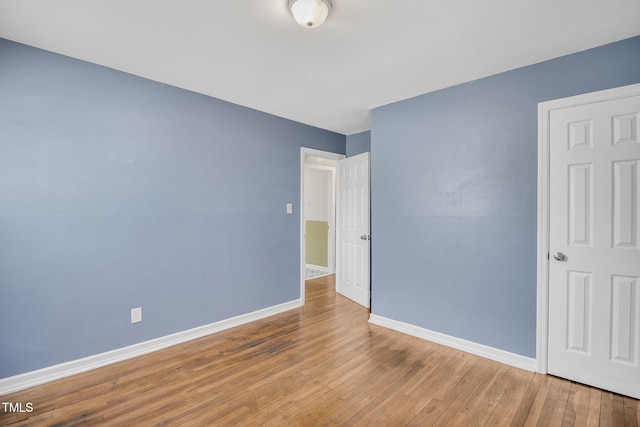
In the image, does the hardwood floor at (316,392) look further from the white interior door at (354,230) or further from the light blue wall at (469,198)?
the white interior door at (354,230)

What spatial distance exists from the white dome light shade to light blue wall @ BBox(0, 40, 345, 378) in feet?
5.91

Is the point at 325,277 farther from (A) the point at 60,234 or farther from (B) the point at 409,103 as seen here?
(A) the point at 60,234

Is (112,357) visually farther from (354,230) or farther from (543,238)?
(543,238)

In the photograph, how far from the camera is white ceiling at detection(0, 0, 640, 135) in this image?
5.93 feet

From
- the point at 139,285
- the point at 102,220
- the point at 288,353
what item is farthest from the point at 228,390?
the point at 102,220

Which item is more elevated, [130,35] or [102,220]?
[130,35]

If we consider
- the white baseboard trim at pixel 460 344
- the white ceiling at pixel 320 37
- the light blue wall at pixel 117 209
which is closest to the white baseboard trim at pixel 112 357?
the light blue wall at pixel 117 209

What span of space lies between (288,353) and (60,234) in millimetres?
2148

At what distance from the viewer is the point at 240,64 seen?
2.51 meters

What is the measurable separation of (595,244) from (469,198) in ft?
3.16

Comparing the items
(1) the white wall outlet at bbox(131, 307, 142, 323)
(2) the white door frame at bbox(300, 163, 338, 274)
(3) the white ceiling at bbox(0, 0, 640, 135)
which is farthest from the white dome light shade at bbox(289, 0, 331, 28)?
(2) the white door frame at bbox(300, 163, 338, 274)

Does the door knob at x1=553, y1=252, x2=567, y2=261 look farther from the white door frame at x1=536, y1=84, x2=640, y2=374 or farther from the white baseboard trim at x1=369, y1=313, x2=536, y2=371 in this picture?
the white baseboard trim at x1=369, y1=313, x2=536, y2=371

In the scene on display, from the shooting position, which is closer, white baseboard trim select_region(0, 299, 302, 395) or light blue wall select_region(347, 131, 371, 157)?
white baseboard trim select_region(0, 299, 302, 395)

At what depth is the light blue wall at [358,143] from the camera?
456cm
